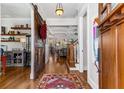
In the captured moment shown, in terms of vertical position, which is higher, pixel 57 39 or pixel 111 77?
pixel 57 39

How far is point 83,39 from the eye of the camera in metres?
7.59

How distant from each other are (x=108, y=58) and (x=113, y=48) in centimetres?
20

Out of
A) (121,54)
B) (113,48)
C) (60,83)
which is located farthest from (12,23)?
(121,54)

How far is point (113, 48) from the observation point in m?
1.74

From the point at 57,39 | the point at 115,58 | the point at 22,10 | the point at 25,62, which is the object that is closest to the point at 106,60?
the point at 115,58

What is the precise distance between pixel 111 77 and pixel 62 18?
8.34 m

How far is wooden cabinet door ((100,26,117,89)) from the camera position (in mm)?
1730

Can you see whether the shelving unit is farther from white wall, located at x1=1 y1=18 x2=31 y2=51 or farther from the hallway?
the hallway

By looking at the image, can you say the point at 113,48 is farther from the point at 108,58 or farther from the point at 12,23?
the point at 12,23

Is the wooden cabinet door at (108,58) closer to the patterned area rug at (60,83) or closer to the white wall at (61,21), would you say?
the patterned area rug at (60,83)

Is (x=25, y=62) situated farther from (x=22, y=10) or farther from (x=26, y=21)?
(x=22, y=10)

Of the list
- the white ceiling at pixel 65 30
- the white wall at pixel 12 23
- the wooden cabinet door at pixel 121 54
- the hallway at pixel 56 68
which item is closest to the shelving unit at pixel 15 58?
the white wall at pixel 12 23

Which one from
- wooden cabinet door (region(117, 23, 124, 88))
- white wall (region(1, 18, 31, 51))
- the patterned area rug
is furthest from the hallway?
wooden cabinet door (region(117, 23, 124, 88))

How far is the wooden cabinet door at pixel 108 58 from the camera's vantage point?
5.68 feet
